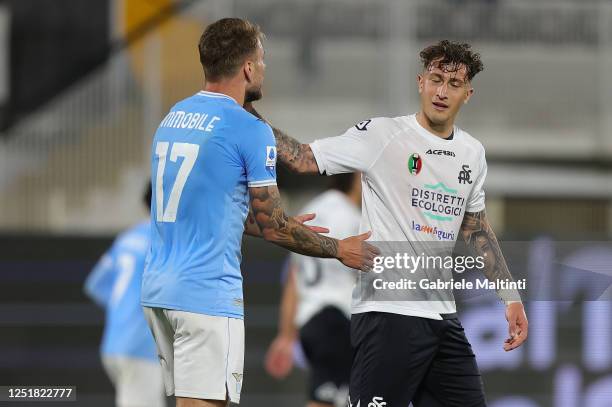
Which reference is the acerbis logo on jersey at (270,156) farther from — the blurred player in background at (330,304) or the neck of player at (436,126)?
the blurred player in background at (330,304)

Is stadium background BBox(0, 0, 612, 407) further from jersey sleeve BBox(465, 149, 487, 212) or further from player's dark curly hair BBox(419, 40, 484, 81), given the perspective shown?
player's dark curly hair BBox(419, 40, 484, 81)

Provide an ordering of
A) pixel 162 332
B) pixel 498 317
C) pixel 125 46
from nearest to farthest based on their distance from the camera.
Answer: pixel 162 332 < pixel 498 317 < pixel 125 46

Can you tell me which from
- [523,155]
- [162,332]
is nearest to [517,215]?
[523,155]

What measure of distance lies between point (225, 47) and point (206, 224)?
2.42 ft

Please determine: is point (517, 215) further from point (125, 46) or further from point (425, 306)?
point (425, 306)

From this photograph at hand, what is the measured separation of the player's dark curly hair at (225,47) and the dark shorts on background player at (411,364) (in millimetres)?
1260

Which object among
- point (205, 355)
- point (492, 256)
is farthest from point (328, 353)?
point (205, 355)

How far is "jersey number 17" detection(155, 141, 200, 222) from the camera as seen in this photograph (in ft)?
17.0

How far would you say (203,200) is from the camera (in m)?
5.18

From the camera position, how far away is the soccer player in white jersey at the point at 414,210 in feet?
18.6

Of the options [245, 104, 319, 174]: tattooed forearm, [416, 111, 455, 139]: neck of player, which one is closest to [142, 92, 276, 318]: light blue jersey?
[245, 104, 319, 174]: tattooed forearm

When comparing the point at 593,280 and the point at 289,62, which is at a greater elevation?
the point at 289,62

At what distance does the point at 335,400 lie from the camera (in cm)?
881

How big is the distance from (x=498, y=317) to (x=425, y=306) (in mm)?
4932
